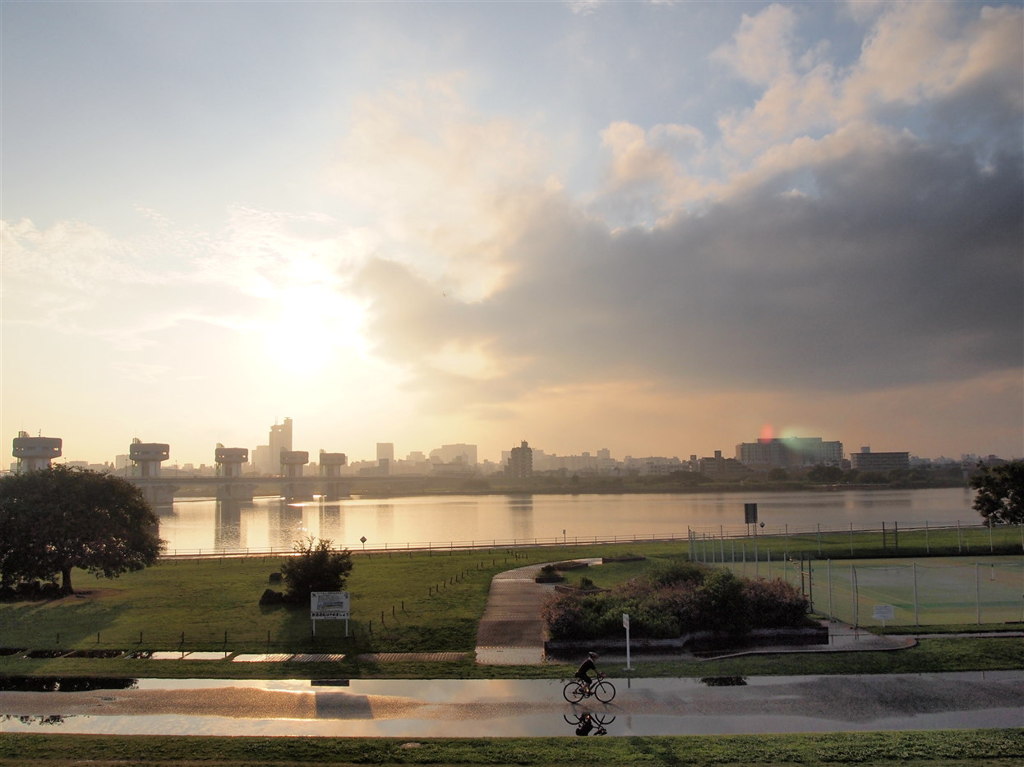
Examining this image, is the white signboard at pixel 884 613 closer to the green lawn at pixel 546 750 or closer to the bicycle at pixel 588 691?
the green lawn at pixel 546 750

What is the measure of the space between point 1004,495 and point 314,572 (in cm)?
5336

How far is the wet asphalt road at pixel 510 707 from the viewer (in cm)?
1684

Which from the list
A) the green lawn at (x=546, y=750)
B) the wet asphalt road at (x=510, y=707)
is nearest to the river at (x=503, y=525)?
the wet asphalt road at (x=510, y=707)

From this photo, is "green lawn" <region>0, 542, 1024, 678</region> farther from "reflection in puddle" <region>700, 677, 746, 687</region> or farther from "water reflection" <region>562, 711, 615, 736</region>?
"water reflection" <region>562, 711, 615, 736</region>

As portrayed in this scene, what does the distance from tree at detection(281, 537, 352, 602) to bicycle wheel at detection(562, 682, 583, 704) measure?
59.6 feet

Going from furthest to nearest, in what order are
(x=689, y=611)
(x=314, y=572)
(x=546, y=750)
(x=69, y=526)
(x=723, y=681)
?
(x=69, y=526), (x=314, y=572), (x=689, y=611), (x=723, y=681), (x=546, y=750)

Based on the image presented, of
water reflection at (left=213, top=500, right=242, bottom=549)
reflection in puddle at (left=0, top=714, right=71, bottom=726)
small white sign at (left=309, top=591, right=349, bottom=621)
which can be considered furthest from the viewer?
water reflection at (left=213, top=500, right=242, bottom=549)

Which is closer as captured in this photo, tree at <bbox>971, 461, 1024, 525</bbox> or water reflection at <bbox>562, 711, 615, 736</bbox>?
water reflection at <bbox>562, 711, 615, 736</bbox>

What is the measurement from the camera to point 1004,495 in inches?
2265

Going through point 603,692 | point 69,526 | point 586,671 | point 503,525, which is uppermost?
point 69,526

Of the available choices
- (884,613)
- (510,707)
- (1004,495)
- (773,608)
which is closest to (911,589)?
(884,613)

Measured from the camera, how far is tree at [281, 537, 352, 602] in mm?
34562

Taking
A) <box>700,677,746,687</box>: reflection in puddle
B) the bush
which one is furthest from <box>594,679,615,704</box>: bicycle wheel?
the bush

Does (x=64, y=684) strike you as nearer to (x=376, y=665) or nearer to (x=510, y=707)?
(x=376, y=665)
